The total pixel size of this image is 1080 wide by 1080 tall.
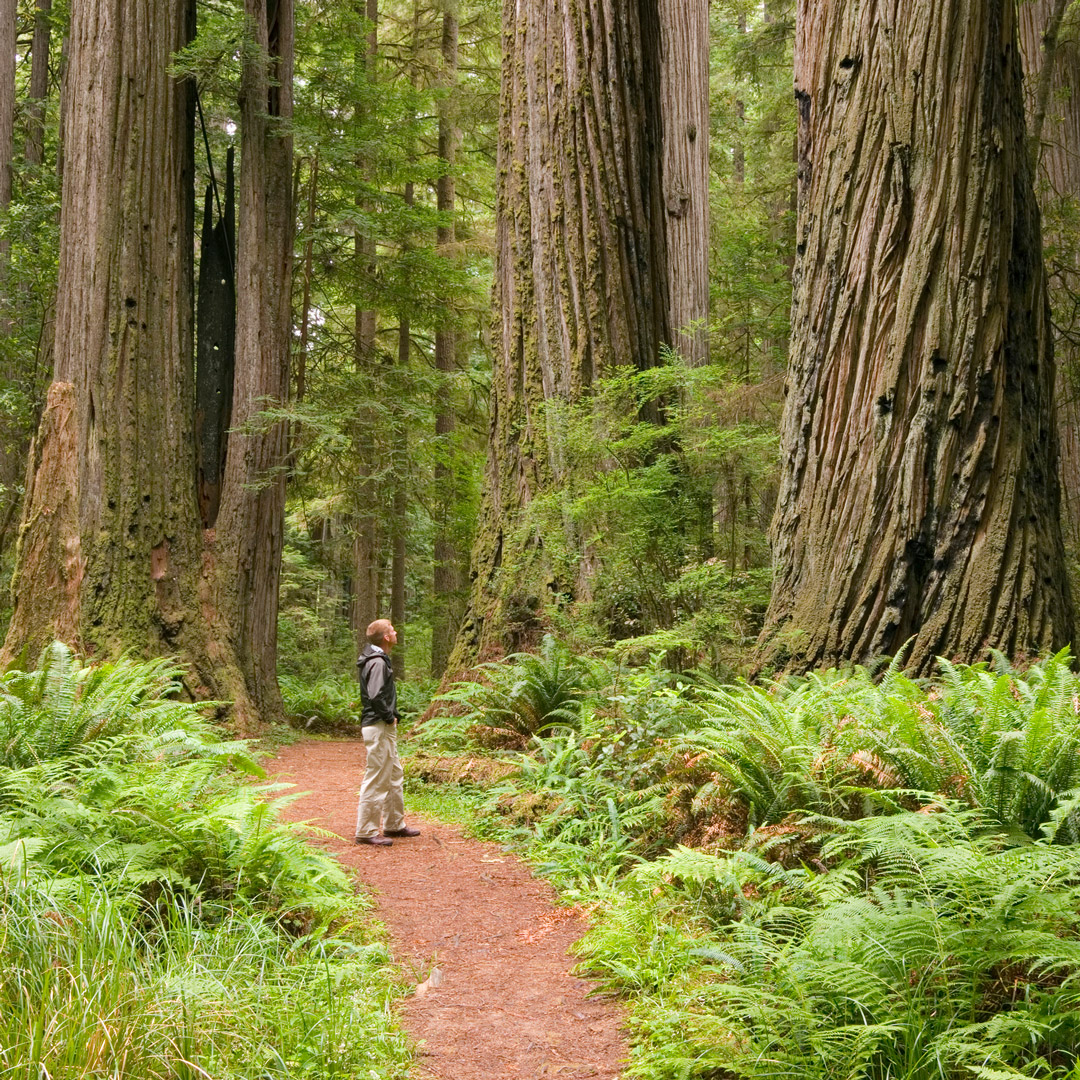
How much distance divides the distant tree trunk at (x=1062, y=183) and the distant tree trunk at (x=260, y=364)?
26.9ft

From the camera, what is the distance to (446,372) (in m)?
17.0

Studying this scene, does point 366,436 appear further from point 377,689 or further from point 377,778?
point 377,778

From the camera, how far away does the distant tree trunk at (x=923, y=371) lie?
5734 millimetres

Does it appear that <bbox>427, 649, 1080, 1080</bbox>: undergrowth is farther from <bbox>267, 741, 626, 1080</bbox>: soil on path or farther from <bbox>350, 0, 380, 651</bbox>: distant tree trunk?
<bbox>350, 0, 380, 651</bbox>: distant tree trunk

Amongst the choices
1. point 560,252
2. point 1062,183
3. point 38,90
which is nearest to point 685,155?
point 560,252

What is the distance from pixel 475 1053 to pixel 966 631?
370 centimetres

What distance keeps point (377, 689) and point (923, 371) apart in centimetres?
407

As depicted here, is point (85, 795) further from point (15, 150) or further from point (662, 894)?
point (15, 150)

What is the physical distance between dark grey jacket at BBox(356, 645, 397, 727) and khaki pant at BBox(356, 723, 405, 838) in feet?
0.22

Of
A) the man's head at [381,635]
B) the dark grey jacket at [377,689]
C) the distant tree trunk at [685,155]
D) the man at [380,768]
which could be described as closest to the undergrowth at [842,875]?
the man at [380,768]

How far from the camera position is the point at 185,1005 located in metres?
3.01

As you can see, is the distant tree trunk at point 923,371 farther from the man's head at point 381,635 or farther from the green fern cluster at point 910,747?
the man's head at point 381,635

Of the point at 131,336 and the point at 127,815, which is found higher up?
the point at 131,336

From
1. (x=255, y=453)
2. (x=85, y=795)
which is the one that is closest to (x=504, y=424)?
(x=255, y=453)
